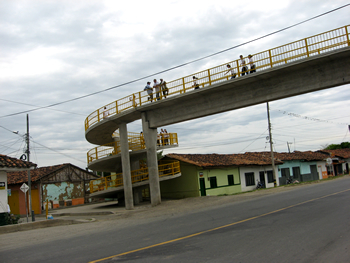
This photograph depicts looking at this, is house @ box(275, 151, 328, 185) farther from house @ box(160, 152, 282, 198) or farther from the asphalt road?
the asphalt road

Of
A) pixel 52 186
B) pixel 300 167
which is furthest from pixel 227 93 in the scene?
pixel 300 167

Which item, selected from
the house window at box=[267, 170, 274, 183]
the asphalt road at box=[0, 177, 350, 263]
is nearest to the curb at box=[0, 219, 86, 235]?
the asphalt road at box=[0, 177, 350, 263]

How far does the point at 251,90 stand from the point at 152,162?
877cm

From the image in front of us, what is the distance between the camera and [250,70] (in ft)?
55.9

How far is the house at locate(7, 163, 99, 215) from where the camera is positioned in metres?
31.7

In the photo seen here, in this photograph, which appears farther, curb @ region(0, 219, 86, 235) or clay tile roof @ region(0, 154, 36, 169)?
clay tile roof @ region(0, 154, 36, 169)

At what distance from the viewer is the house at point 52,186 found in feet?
104

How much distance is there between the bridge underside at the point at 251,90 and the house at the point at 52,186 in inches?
530

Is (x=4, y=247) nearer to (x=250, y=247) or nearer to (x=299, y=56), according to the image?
(x=250, y=247)

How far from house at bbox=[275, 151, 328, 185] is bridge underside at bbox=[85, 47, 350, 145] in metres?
27.2

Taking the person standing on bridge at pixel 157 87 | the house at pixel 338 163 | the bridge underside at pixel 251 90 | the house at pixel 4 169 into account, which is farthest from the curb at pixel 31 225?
the house at pixel 338 163

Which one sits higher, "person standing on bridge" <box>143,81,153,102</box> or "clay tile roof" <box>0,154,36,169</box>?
"person standing on bridge" <box>143,81,153,102</box>

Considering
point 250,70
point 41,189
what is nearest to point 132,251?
point 250,70

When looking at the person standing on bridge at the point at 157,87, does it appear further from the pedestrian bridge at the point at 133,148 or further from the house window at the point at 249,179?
the house window at the point at 249,179
